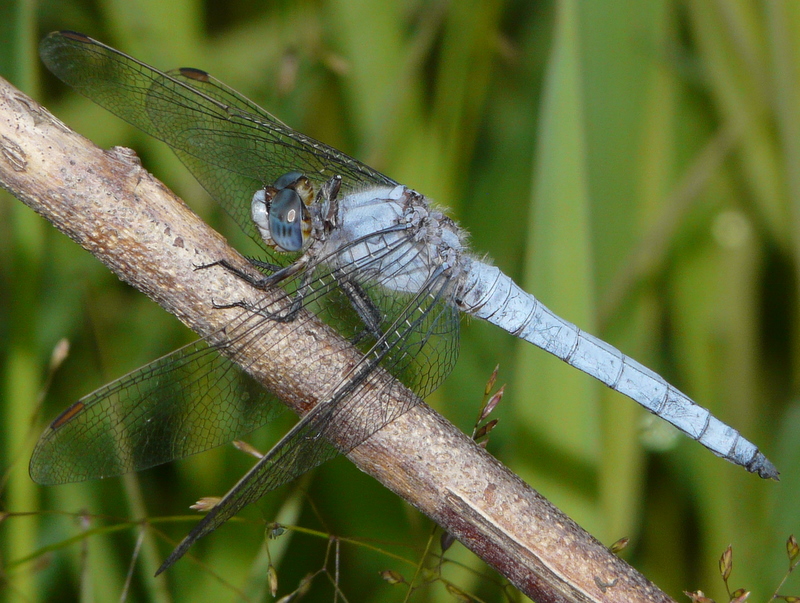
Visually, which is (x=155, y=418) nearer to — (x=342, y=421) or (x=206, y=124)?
(x=342, y=421)

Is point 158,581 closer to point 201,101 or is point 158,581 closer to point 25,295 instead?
point 25,295

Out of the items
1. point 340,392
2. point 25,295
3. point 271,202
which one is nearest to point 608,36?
point 271,202

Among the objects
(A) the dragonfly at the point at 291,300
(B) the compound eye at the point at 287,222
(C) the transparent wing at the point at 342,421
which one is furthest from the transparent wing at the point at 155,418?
(B) the compound eye at the point at 287,222

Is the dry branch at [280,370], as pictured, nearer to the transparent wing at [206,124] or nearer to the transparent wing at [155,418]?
the transparent wing at [155,418]

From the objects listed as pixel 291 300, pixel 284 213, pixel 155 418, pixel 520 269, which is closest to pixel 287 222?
pixel 284 213

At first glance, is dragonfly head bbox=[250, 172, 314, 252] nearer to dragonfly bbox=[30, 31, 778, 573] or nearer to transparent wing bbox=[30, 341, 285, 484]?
dragonfly bbox=[30, 31, 778, 573]

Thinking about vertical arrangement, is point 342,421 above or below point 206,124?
below
